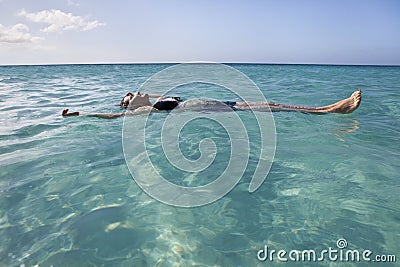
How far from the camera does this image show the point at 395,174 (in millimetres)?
3377

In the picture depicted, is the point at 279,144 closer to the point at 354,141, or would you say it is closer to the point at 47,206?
the point at 354,141

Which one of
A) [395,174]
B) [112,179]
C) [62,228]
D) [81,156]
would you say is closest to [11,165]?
[81,156]

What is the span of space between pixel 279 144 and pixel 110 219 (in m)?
3.11
